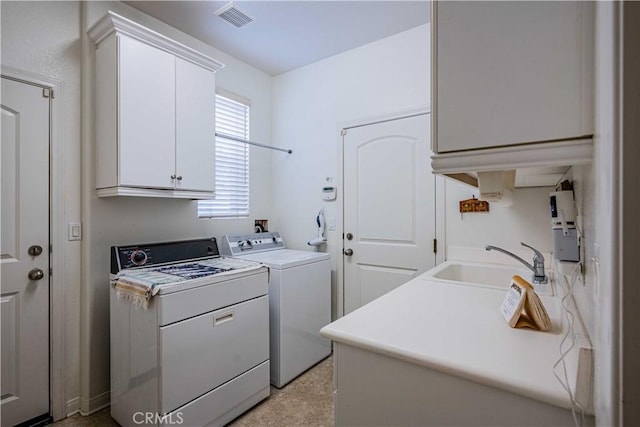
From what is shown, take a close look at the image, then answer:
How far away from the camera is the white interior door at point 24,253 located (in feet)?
5.86

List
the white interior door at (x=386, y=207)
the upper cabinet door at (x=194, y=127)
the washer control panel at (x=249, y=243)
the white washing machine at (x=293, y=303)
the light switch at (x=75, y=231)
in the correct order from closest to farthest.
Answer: the light switch at (x=75, y=231) < the upper cabinet door at (x=194, y=127) < the white washing machine at (x=293, y=303) < the white interior door at (x=386, y=207) < the washer control panel at (x=249, y=243)

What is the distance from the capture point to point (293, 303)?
2.40m

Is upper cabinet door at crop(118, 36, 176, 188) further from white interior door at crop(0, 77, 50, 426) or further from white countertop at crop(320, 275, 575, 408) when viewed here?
white countertop at crop(320, 275, 575, 408)

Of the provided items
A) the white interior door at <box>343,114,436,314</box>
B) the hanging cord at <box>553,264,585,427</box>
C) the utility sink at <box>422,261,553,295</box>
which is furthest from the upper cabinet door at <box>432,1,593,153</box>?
the white interior door at <box>343,114,436,314</box>

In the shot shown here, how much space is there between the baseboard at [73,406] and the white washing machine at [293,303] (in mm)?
1263

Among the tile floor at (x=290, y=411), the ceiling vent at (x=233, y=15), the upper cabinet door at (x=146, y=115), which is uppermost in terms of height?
the ceiling vent at (x=233, y=15)

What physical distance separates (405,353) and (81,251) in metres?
2.16

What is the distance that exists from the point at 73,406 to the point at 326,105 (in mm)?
3001

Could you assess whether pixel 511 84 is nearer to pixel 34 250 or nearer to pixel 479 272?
pixel 479 272

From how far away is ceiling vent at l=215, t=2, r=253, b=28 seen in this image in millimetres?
2234

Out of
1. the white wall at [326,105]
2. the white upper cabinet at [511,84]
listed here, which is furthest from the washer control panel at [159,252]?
the white upper cabinet at [511,84]

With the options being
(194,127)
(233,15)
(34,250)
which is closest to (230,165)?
(194,127)

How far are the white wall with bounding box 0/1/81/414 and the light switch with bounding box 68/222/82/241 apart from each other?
33mm

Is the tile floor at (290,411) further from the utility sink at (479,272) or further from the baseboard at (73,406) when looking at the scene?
the utility sink at (479,272)
